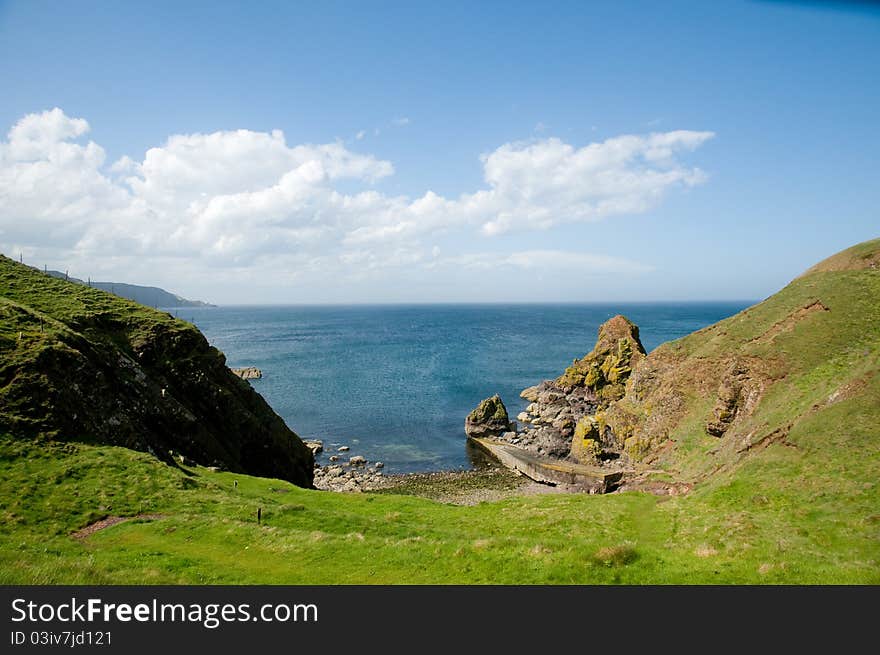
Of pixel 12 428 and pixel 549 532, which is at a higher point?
pixel 12 428

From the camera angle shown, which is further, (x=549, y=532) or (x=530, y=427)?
(x=530, y=427)

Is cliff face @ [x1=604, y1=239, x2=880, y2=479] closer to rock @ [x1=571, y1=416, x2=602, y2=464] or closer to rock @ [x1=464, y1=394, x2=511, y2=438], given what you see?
rock @ [x1=571, y1=416, x2=602, y2=464]

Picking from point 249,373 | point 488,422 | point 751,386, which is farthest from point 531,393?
point 249,373

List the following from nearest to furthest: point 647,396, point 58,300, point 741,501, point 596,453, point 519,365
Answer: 1. point 741,501
2. point 58,300
3. point 596,453
4. point 647,396
5. point 519,365

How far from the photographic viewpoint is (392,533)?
25281 millimetres

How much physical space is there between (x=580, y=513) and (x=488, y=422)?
51700 mm

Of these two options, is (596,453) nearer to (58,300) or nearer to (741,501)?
(741,501)

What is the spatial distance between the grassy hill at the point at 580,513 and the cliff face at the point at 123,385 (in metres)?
4.07

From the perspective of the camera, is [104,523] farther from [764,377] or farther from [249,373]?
[249,373]

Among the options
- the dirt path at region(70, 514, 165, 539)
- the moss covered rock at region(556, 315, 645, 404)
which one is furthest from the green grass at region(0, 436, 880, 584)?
the moss covered rock at region(556, 315, 645, 404)
